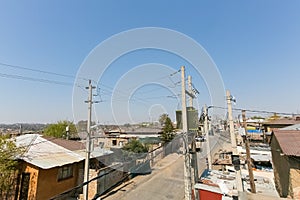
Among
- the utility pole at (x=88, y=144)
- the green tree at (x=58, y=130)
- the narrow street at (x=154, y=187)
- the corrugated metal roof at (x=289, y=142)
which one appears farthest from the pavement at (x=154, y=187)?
the green tree at (x=58, y=130)

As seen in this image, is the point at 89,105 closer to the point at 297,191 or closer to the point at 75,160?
the point at 75,160

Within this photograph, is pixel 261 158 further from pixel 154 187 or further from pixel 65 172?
pixel 65 172

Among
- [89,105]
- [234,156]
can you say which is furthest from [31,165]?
[234,156]

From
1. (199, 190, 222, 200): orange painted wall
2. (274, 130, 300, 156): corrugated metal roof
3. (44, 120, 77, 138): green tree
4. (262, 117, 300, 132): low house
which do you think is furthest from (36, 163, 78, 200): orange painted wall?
(262, 117, 300, 132): low house

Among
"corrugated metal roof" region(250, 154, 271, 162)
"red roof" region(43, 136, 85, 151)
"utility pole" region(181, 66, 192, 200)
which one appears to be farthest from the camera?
"corrugated metal roof" region(250, 154, 271, 162)

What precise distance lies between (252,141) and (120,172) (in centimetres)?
2365

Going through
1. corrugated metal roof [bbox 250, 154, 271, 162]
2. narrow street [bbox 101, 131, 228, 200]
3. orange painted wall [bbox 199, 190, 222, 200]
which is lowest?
narrow street [bbox 101, 131, 228, 200]

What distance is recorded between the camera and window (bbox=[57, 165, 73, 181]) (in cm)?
821

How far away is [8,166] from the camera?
668cm

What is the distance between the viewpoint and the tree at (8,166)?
6.57 m

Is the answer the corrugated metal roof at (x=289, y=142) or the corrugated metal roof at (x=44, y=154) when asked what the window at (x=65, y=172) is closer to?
the corrugated metal roof at (x=44, y=154)

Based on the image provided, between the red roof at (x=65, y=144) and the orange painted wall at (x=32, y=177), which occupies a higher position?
the red roof at (x=65, y=144)

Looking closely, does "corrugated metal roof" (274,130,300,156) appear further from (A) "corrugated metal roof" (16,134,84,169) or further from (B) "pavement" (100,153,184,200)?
(A) "corrugated metal roof" (16,134,84,169)

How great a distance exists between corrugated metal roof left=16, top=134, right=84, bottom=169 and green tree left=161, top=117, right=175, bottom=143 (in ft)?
45.2
